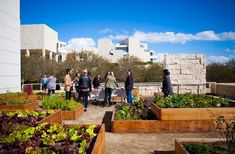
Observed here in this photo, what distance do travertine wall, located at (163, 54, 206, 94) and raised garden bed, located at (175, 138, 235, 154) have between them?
34.5 feet

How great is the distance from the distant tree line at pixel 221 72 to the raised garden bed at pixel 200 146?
70.3ft

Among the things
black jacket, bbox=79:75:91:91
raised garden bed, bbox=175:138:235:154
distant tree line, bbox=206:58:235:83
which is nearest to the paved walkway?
raised garden bed, bbox=175:138:235:154

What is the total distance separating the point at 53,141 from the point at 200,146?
2.92 m

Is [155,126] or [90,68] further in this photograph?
[90,68]

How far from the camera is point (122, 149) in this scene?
6.17 m

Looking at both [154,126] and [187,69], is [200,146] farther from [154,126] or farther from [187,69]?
[187,69]

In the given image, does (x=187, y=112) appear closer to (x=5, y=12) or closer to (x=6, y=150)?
(x=6, y=150)

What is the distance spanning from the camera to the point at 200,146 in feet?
16.7

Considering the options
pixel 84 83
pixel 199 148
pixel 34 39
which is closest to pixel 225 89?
pixel 84 83

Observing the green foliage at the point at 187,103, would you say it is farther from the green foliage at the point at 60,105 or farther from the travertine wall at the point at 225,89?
the travertine wall at the point at 225,89

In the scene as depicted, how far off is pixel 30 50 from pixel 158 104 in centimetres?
6313

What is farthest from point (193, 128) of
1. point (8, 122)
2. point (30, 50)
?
point (30, 50)

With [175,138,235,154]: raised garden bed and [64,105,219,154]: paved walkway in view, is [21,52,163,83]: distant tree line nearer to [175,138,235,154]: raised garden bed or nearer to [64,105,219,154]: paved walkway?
[64,105,219,154]: paved walkway

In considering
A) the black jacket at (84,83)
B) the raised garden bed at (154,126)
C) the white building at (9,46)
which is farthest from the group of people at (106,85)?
the white building at (9,46)
